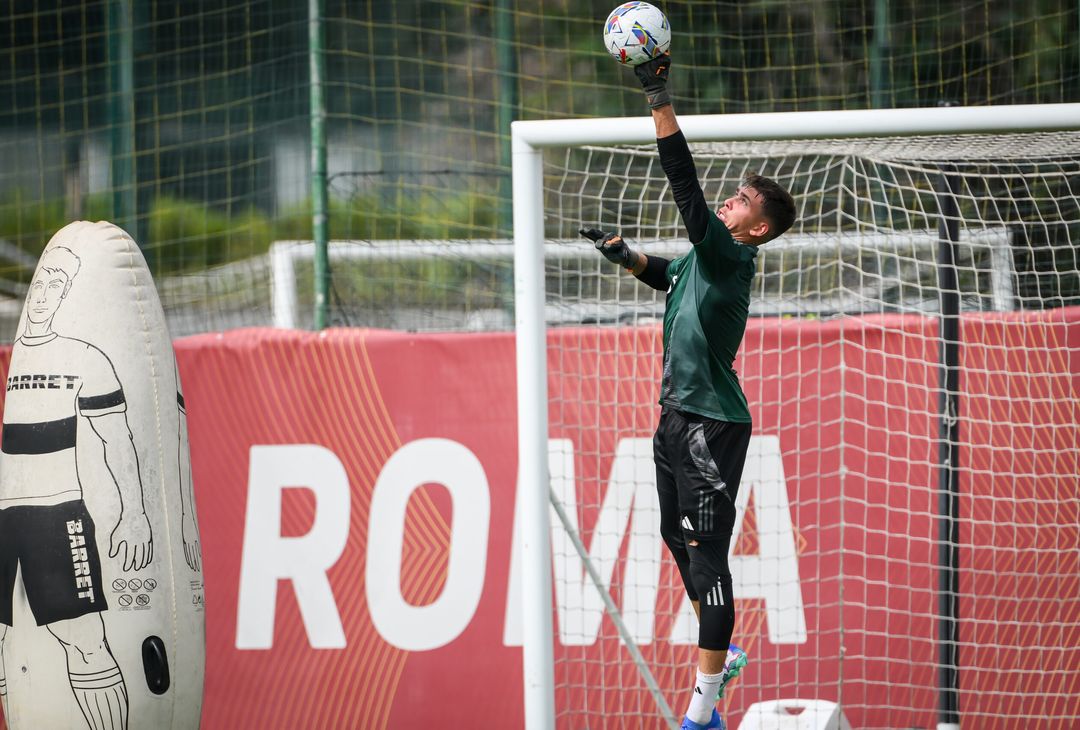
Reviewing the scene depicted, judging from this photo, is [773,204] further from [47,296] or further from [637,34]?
[47,296]

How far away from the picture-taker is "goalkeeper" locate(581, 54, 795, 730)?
10.9 ft

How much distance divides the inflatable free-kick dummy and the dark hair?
2002 millimetres

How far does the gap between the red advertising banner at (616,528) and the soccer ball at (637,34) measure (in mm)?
1863

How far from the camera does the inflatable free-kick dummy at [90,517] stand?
3289 mm

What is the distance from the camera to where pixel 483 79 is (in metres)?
5.80

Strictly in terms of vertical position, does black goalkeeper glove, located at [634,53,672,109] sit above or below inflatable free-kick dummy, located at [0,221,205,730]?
above

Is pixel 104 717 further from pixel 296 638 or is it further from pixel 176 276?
pixel 176 276

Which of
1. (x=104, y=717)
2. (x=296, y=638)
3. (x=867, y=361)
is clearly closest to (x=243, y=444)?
(x=296, y=638)

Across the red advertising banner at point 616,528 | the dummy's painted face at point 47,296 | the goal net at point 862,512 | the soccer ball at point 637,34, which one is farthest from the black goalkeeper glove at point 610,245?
the dummy's painted face at point 47,296

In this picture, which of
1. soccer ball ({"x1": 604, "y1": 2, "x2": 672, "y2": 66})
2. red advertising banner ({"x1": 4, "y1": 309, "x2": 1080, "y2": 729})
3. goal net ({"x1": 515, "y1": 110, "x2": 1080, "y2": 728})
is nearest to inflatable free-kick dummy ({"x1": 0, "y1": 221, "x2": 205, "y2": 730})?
red advertising banner ({"x1": 4, "y1": 309, "x2": 1080, "y2": 729})

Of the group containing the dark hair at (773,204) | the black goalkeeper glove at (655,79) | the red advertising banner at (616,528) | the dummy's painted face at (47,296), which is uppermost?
the black goalkeeper glove at (655,79)

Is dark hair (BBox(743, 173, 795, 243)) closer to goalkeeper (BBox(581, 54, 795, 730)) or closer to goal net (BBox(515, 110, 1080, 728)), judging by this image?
goalkeeper (BBox(581, 54, 795, 730))

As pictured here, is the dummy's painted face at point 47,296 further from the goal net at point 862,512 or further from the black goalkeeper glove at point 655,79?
the goal net at point 862,512

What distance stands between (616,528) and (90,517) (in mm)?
2258
